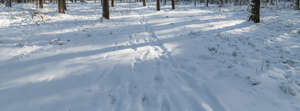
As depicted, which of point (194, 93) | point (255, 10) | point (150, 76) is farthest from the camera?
point (255, 10)

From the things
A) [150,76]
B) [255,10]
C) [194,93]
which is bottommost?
[194,93]

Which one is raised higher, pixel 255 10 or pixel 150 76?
pixel 255 10

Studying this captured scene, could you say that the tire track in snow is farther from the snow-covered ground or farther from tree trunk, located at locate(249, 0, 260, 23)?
tree trunk, located at locate(249, 0, 260, 23)

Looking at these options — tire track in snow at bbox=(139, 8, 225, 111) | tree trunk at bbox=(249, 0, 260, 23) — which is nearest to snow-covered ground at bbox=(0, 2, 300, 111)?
tire track in snow at bbox=(139, 8, 225, 111)

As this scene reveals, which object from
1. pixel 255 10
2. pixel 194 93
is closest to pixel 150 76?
pixel 194 93

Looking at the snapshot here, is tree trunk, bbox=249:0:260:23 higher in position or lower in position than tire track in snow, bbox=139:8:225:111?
higher

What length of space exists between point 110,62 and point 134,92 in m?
1.74

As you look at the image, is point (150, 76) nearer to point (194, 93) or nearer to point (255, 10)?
point (194, 93)

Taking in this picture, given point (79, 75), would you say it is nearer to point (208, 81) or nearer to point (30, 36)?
point (208, 81)

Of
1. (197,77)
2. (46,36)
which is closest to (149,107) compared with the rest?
(197,77)

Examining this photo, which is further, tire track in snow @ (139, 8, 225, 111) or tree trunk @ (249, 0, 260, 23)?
tree trunk @ (249, 0, 260, 23)

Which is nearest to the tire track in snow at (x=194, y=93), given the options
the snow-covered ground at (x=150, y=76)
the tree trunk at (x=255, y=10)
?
the snow-covered ground at (x=150, y=76)

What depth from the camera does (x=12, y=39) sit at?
668cm

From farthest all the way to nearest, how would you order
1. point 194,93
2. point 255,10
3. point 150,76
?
1. point 255,10
2. point 150,76
3. point 194,93
